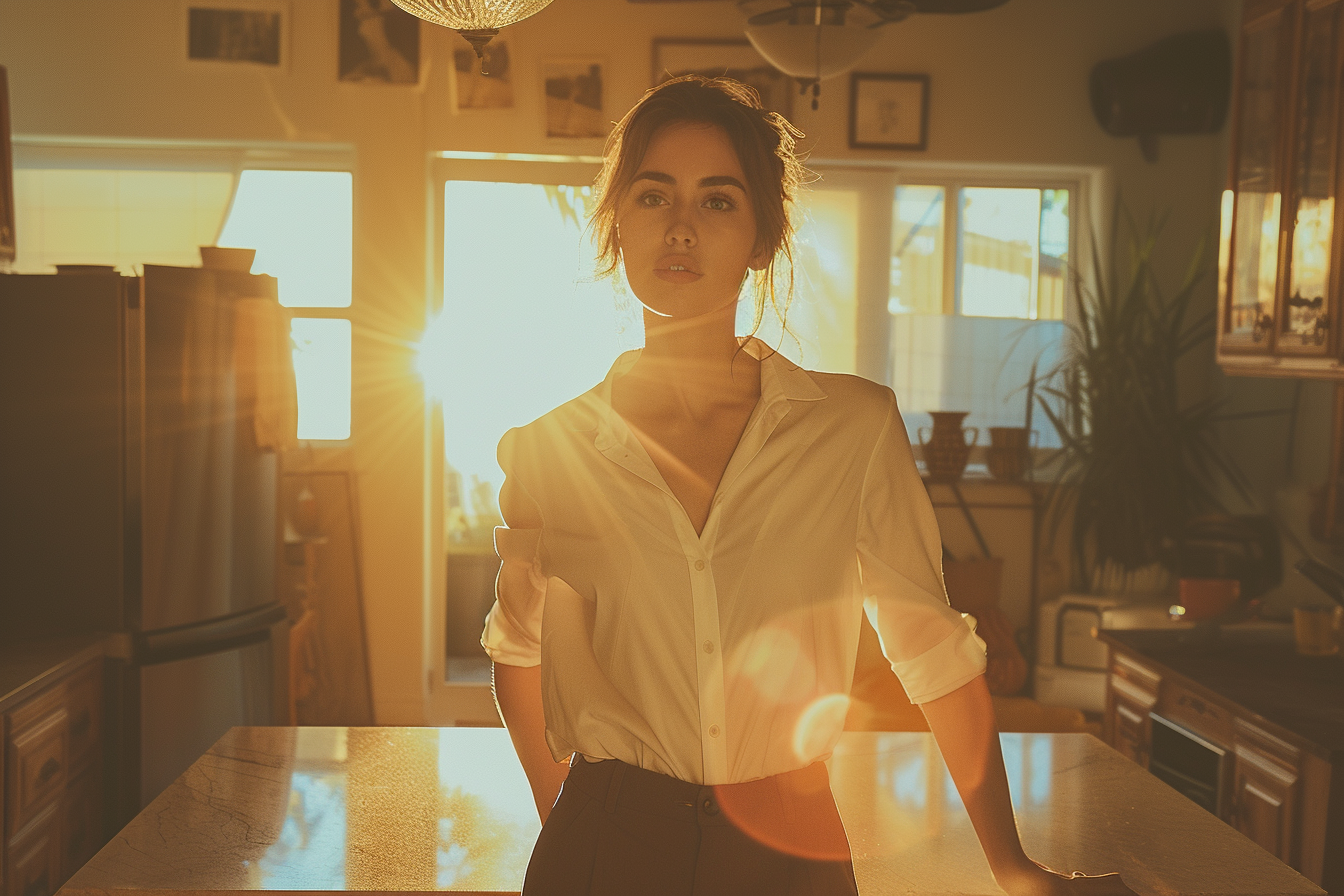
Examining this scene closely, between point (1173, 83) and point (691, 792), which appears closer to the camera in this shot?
point (691, 792)

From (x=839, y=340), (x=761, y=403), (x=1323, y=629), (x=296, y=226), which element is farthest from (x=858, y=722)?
(x=296, y=226)

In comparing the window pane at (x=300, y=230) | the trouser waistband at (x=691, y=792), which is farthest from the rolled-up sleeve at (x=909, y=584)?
the window pane at (x=300, y=230)

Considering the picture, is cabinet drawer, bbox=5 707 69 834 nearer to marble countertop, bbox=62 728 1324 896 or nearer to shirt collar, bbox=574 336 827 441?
marble countertop, bbox=62 728 1324 896

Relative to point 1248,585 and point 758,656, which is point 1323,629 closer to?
point 1248,585

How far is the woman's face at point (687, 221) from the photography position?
1.06 meters

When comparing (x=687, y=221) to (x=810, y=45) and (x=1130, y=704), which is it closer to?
(x=810, y=45)

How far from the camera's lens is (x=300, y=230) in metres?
4.55

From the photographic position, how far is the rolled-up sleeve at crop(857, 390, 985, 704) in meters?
1.02

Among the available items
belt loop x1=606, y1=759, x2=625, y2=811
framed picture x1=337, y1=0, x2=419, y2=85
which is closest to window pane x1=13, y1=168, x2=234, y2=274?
framed picture x1=337, y1=0, x2=419, y2=85

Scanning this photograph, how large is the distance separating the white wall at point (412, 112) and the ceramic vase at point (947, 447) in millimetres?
1032

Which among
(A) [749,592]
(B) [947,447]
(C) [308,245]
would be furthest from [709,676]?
(C) [308,245]

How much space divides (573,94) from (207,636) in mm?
2409

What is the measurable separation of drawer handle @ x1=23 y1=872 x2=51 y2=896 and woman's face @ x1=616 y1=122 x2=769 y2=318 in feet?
7.64

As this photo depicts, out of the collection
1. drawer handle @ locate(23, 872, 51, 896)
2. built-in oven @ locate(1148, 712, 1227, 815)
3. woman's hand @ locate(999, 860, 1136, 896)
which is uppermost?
woman's hand @ locate(999, 860, 1136, 896)
